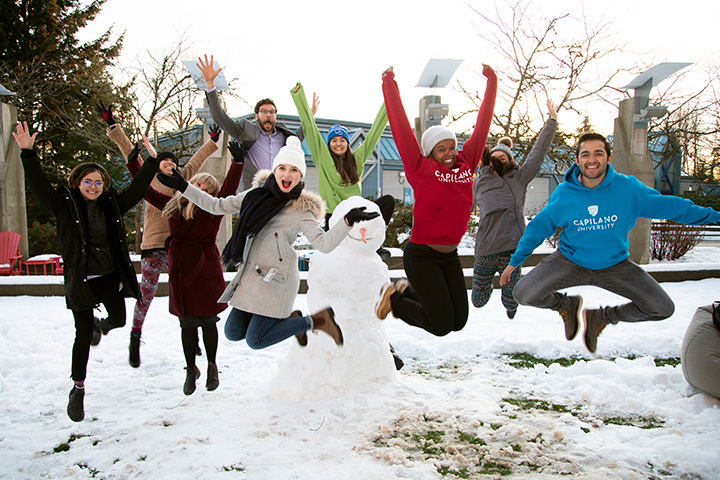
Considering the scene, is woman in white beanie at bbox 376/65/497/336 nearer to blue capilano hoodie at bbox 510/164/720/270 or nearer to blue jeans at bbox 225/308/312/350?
blue capilano hoodie at bbox 510/164/720/270

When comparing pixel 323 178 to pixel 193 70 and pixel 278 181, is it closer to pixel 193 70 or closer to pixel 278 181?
pixel 278 181

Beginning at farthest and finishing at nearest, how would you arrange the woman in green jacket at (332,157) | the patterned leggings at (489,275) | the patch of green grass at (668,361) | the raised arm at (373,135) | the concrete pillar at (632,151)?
the concrete pillar at (632,151) < the patch of green grass at (668,361) < the patterned leggings at (489,275) < the raised arm at (373,135) < the woman in green jacket at (332,157)

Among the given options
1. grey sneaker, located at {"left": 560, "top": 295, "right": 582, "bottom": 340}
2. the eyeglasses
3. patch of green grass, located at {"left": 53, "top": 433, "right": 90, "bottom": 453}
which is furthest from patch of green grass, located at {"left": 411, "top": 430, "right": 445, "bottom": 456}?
the eyeglasses

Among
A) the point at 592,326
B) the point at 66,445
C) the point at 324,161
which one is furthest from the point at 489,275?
the point at 66,445

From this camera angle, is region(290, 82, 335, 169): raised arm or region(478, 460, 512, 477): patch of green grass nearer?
region(478, 460, 512, 477): patch of green grass

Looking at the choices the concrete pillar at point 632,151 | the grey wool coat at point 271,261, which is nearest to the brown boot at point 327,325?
the grey wool coat at point 271,261

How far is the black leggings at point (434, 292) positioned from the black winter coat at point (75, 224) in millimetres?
2352

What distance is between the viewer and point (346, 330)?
5008 millimetres

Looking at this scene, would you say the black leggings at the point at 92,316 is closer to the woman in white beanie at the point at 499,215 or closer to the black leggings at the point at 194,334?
the black leggings at the point at 194,334

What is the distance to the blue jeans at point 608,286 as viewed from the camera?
4.02 metres

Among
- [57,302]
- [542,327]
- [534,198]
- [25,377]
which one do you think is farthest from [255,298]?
[534,198]

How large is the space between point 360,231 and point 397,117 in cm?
113

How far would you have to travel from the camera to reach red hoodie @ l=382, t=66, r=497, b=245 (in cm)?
429

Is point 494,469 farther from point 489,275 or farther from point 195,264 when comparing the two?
point 195,264
